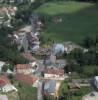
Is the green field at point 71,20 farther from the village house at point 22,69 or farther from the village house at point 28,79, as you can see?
the village house at point 28,79

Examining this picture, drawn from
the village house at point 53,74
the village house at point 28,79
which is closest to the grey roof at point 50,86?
the village house at point 28,79

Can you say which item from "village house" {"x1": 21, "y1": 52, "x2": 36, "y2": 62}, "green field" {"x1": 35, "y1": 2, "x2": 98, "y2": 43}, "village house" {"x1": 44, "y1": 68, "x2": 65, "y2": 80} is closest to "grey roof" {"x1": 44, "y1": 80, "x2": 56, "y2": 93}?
"village house" {"x1": 44, "y1": 68, "x2": 65, "y2": 80}

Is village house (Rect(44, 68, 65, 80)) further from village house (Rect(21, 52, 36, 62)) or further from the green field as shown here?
the green field

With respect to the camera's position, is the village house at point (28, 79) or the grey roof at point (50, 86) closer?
the grey roof at point (50, 86)

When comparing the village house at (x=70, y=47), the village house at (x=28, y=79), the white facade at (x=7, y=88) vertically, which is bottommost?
the village house at (x=70, y=47)

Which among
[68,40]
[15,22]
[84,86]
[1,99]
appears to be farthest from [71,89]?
[15,22]

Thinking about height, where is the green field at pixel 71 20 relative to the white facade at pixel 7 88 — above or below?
below

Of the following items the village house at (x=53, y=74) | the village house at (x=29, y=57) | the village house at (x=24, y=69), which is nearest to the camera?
the village house at (x=53, y=74)
